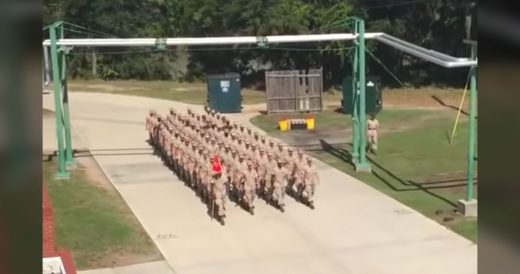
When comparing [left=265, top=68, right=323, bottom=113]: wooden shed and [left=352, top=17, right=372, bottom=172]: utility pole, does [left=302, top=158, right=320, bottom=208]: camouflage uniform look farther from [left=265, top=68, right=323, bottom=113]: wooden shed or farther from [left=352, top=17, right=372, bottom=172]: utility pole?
[left=265, top=68, right=323, bottom=113]: wooden shed

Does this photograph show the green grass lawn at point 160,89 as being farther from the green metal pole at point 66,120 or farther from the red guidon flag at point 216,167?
the red guidon flag at point 216,167

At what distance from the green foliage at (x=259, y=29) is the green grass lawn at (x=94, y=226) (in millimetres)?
16089

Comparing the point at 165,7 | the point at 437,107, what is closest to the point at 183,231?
the point at 437,107

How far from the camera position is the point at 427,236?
10.6 m

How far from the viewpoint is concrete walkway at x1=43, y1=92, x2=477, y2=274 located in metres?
9.58

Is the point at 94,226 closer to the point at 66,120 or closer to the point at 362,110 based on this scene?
the point at 66,120

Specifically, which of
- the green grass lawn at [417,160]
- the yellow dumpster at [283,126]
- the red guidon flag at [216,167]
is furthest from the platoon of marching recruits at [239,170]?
the yellow dumpster at [283,126]

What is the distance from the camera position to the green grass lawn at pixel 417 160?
40.6 feet

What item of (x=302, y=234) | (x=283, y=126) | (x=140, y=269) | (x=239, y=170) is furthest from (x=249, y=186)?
(x=283, y=126)

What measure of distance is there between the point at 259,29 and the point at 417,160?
15.1 m

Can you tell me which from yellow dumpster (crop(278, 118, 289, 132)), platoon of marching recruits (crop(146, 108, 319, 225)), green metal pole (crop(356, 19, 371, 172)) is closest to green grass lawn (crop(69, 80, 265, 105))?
yellow dumpster (crop(278, 118, 289, 132))

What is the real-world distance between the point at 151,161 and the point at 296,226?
19.0 feet

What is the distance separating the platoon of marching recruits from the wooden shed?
8020 millimetres

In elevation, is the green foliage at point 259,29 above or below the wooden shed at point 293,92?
above
